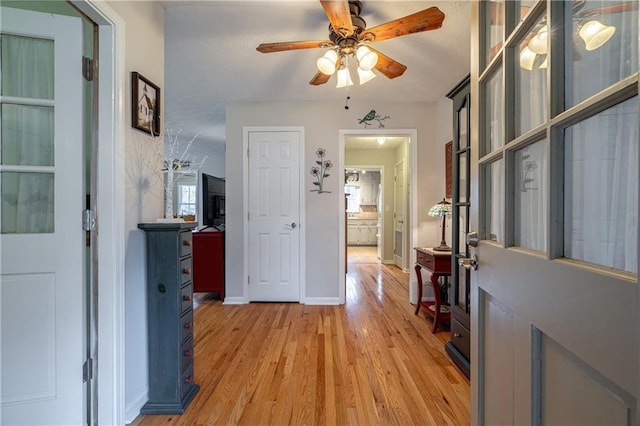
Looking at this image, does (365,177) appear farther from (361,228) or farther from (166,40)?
(166,40)

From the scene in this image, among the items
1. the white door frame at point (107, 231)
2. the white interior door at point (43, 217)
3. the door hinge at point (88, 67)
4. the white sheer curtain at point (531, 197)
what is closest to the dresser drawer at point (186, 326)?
the white door frame at point (107, 231)

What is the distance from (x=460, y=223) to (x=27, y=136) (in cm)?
262

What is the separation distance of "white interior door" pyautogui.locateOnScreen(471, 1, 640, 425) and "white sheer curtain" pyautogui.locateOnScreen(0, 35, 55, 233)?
72.4 inches

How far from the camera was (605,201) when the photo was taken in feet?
1.67

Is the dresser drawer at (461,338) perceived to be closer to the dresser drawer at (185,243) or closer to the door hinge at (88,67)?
the dresser drawer at (185,243)

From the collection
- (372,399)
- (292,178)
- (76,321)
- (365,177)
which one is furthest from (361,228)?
(76,321)

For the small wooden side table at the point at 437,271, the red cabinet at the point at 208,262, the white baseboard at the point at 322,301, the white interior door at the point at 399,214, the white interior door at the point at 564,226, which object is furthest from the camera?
the white interior door at the point at 399,214

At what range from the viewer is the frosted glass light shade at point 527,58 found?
71 centimetres

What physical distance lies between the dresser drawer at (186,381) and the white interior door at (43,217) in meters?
0.43

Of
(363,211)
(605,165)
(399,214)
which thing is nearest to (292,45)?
(605,165)

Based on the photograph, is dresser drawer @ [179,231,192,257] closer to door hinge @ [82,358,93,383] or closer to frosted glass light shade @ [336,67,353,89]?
door hinge @ [82,358,93,383]

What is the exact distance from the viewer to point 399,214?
5.65 m

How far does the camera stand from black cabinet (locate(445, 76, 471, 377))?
197cm

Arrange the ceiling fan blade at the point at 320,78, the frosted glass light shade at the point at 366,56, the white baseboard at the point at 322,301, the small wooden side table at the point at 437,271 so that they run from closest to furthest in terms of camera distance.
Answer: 1. the frosted glass light shade at the point at 366,56
2. the ceiling fan blade at the point at 320,78
3. the small wooden side table at the point at 437,271
4. the white baseboard at the point at 322,301
